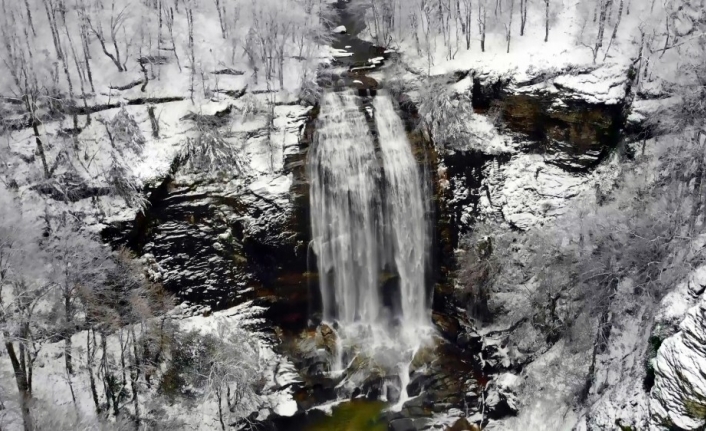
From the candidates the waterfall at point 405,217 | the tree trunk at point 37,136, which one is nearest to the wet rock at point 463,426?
the waterfall at point 405,217

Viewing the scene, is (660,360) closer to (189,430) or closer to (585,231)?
(585,231)

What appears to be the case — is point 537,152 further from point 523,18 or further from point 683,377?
point 683,377

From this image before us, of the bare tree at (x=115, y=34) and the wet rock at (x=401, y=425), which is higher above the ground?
the bare tree at (x=115, y=34)

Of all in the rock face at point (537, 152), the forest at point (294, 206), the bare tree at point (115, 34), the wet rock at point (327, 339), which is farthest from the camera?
the bare tree at point (115, 34)

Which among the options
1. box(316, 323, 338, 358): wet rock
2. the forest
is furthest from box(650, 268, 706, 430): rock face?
box(316, 323, 338, 358): wet rock

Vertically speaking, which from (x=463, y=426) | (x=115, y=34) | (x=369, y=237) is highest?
(x=115, y=34)

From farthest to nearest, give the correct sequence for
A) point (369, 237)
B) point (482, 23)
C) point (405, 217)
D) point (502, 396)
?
point (482, 23) → point (405, 217) → point (369, 237) → point (502, 396)

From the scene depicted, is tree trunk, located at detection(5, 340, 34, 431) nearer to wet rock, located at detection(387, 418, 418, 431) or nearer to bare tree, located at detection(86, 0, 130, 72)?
wet rock, located at detection(387, 418, 418, 431)

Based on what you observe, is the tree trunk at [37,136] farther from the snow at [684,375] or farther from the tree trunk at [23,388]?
the snow at [684,375]

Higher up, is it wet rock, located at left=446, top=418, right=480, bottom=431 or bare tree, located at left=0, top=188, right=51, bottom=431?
bare tree, located at left=0, top=188, right=51, bottom=431

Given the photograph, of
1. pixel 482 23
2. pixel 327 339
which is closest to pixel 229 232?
pixel 327 339
